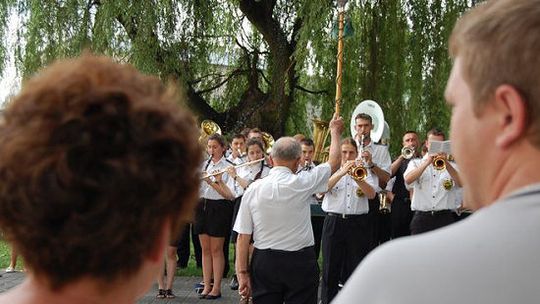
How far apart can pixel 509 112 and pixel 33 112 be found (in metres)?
0.85

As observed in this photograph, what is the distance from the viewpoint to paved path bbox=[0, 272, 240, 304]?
31.6 ft

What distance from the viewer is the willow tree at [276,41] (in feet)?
45.5

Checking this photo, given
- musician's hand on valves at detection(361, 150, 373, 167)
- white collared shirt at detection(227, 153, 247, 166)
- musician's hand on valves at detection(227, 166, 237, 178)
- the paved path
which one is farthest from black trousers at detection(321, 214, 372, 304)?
white collared shirt at detection(227, 153, 247, 166)

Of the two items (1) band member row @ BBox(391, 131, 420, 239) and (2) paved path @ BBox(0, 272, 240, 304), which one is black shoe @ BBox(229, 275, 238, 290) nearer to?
(2) paved path @ BBox(0, 272, 240, 304)

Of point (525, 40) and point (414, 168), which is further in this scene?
point (414, 168)

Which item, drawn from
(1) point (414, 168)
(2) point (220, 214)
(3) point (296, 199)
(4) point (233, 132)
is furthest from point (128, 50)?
(3) point (296, 199)

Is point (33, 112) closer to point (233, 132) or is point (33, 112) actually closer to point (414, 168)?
point (414, 168)

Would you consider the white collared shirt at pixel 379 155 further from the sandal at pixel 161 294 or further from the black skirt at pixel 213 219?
the sandal at pixel 161 294

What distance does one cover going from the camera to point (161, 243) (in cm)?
154

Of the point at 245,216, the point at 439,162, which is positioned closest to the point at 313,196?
the point at 439,162

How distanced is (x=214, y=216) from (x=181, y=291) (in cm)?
105

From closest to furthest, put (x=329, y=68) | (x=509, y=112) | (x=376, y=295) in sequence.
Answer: (x=376, y=295) < (x=509, y=112) < (x=329, y=68)

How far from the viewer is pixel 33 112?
141cm

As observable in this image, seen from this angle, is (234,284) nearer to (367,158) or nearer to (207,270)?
(207,270)
